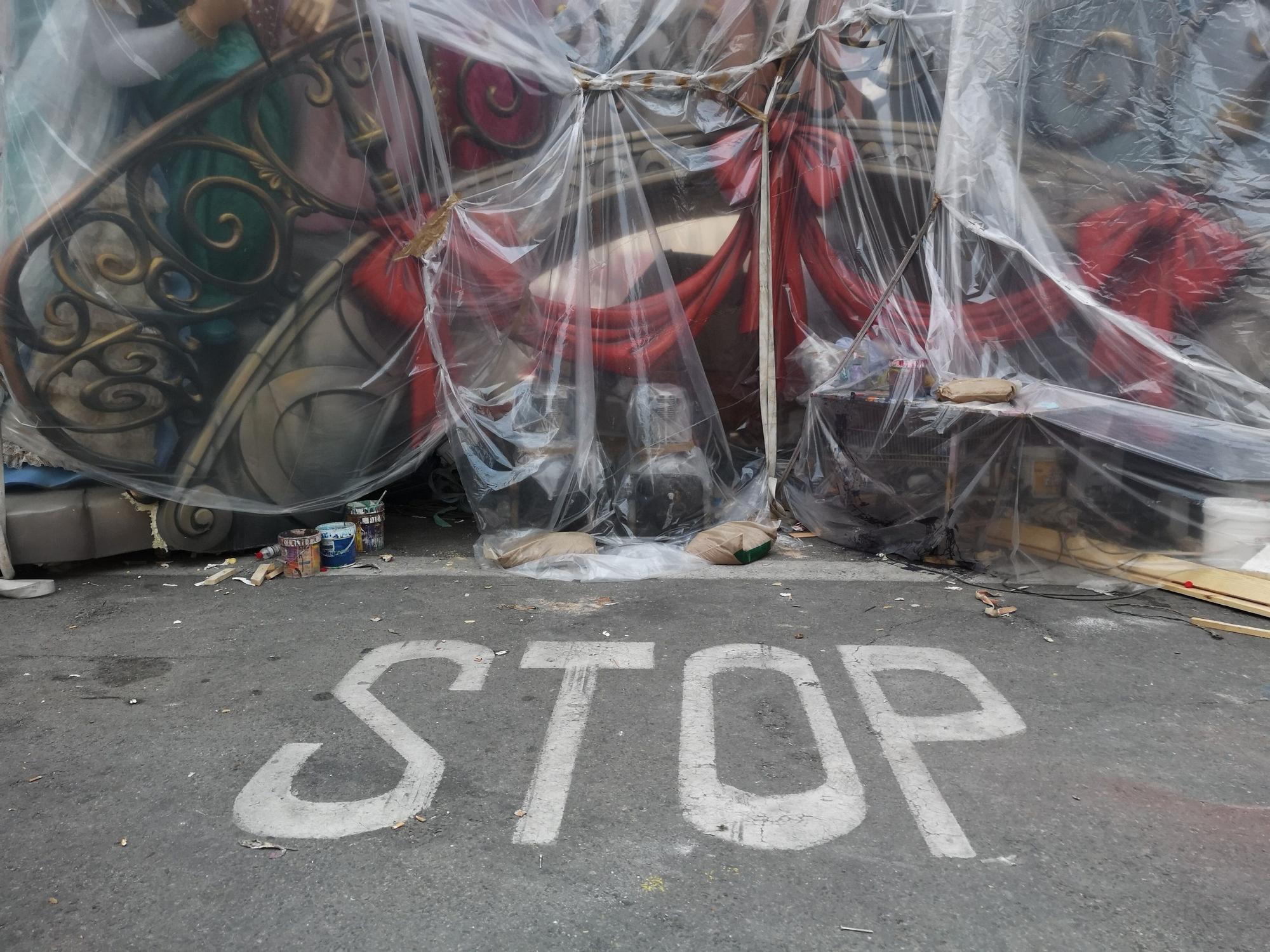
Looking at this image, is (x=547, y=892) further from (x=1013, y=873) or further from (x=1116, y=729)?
(x=1116, y=729)

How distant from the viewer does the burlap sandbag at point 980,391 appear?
474 centimetres

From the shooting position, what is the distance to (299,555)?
514 centimetres

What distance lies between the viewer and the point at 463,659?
12.8 feet

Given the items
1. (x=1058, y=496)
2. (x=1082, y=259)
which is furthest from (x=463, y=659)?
(x=1082, y=259)

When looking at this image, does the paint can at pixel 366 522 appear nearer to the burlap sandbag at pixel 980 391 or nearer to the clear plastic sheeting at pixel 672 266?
the clear plastic sheeting at pixel 672 266

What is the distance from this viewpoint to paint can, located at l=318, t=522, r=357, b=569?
530 cm

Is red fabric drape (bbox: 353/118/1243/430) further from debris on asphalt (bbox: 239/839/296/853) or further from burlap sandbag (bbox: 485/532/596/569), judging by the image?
debris on asphalt (bbox: 239/839/296/853)

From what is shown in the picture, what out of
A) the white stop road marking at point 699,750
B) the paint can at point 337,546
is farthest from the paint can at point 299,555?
the white stop road marking at point 699,750

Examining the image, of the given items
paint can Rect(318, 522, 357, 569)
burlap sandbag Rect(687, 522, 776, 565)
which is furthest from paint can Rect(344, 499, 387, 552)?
burlap sandbag Rect(687, 522, 776, 565)

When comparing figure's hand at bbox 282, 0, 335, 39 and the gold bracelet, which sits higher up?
figure's hand at bbox 282, 0, 335, 39

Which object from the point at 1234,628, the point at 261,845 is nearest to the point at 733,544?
the point at 1234,628

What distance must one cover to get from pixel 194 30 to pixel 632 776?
455cm

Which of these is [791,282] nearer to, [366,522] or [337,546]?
[366,522]

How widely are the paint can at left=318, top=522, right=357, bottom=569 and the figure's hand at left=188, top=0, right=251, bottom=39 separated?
2.84m
